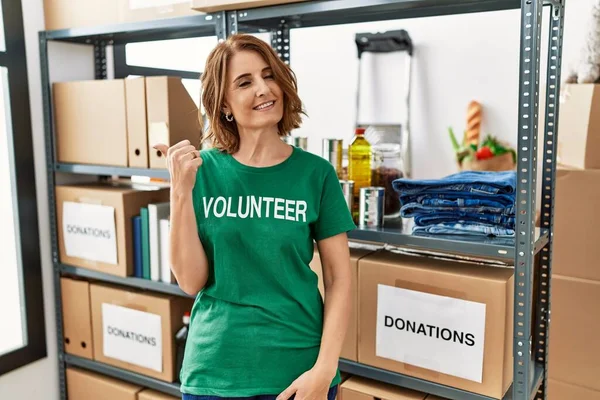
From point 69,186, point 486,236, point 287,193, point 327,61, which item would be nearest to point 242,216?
point 287,193

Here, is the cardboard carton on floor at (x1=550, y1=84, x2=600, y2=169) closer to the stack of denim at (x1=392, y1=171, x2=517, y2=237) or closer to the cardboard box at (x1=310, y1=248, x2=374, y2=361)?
the stack of denim at (x1=392, y1=171, x2=517, y2=237)

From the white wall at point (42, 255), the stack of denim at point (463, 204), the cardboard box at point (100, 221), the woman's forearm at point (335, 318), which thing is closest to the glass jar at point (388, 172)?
the stack of denim at point (463, 204)

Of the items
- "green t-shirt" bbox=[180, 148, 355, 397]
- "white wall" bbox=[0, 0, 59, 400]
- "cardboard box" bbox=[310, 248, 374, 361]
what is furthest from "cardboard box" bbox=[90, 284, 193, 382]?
"green t-shirt" bbox=[180, 148, 355, 397]

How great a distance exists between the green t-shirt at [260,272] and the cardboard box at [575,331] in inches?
41.9

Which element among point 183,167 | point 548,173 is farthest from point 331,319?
point 548,173

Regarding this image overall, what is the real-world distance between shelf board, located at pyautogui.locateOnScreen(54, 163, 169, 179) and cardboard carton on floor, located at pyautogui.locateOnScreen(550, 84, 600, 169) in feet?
4.48

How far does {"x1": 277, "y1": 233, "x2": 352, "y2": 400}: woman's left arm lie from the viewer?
49.3 inches

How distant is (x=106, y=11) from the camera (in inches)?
82.8

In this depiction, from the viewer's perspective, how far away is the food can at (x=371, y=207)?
1.69 m

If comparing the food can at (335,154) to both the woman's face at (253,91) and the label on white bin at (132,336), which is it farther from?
the label on white bin at (132,336)

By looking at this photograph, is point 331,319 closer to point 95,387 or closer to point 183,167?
point 183,167

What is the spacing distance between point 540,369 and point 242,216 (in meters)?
1.03

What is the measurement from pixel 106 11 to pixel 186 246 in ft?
4.04

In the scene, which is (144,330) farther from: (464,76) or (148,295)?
(464,76)
